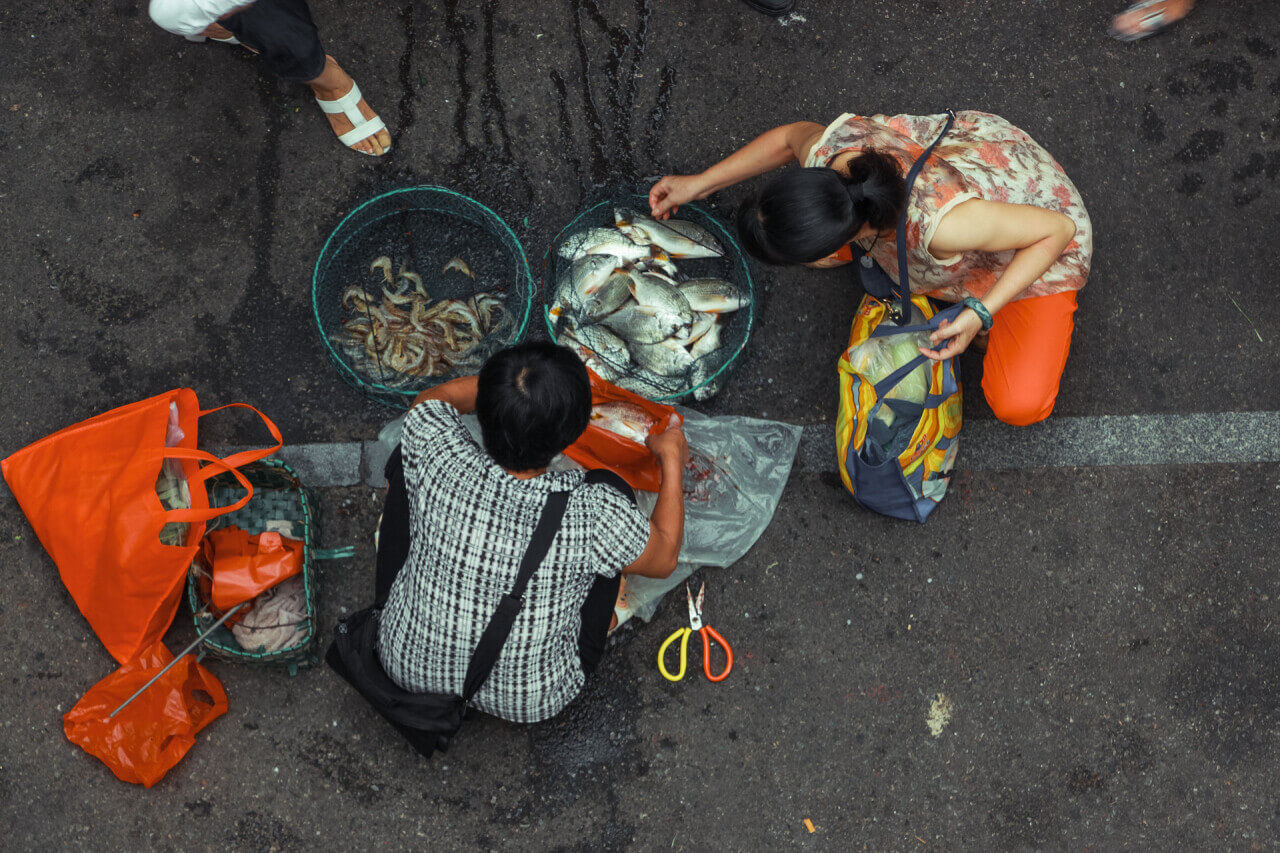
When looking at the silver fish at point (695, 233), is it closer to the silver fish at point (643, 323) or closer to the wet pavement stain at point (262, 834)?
the silver fish at point (643, 323)

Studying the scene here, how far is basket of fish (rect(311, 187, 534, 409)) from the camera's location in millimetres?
2924

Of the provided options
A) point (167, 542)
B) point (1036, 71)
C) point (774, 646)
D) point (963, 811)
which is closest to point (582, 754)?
point (774, 646)

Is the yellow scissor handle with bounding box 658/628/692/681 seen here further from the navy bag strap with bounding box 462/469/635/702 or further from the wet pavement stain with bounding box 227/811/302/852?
the wet pavement stain with bounding box 227/811/302/852

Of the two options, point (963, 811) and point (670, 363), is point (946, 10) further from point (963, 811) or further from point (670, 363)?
point (963, 811)

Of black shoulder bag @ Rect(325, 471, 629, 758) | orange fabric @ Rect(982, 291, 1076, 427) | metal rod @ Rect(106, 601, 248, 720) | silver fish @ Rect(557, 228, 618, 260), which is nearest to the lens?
black shoulder bag @ Rect(325, 471, 629, 758)

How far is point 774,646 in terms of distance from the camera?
119 inches

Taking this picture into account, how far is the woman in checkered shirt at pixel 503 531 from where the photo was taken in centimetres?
198

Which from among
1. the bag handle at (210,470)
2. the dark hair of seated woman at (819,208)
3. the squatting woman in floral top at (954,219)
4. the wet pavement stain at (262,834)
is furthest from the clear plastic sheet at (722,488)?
Answer: the wet pavement stain at (262,834)

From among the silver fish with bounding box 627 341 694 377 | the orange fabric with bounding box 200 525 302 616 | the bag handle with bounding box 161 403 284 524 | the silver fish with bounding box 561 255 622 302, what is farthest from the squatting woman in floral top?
the orange fabric with bounding box 200 525 302 616

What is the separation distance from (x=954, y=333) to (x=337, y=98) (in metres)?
2.30

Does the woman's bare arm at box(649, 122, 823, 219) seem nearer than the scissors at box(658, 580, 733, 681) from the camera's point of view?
Yes

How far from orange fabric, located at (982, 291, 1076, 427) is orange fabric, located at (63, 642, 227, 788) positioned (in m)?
2.95

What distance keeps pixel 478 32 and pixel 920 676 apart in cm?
296

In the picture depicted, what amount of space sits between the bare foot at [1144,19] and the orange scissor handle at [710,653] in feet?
9.32
